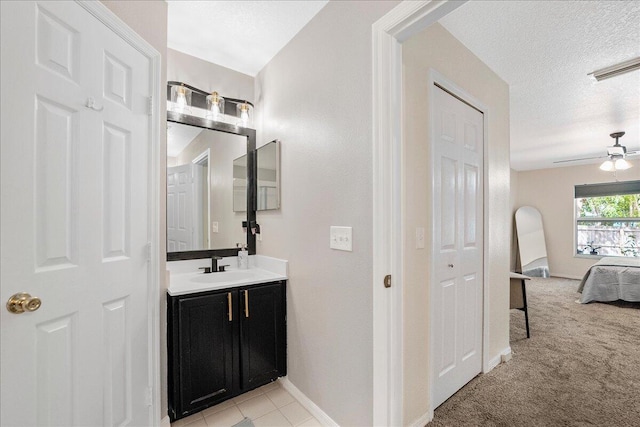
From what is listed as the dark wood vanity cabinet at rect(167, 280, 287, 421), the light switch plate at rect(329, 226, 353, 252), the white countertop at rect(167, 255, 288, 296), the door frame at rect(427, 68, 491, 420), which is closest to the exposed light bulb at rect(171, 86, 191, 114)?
the white countertop at rect(167, 255, 288, 296)

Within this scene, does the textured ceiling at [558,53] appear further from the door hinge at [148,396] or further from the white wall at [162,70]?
the door hinge at [148,396]

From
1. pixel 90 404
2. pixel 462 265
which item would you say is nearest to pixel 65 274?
pixel 90 404

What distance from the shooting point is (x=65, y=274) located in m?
1.17

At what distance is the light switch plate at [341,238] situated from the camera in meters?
1.56

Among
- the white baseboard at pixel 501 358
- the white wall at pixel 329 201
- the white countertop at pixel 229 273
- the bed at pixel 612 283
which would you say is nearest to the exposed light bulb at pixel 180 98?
the white wall at pixel 329 201

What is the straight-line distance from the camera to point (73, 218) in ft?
3.98

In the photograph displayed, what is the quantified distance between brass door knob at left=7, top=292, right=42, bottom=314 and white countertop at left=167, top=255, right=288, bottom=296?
0.82 metres

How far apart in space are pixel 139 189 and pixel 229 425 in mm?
1470

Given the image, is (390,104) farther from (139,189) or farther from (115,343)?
(115,343)

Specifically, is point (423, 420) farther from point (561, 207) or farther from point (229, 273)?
point (561, 207)

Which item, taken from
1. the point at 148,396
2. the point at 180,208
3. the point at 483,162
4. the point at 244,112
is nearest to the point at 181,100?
the point at 244,112

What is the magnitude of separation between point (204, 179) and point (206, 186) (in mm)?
59

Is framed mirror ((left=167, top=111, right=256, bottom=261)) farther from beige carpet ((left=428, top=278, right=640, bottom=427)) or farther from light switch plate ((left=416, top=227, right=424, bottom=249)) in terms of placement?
beige carpet ((left=428, top=278, right=640, bottom=427))

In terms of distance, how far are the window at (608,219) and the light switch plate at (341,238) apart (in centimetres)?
710
